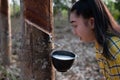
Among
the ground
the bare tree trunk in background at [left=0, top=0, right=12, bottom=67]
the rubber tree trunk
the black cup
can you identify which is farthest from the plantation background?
the black cup

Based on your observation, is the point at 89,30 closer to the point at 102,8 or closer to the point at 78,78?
the point at 102,8

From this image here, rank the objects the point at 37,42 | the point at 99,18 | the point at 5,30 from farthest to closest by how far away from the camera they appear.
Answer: the point at 5,30
the point at 37,42
the point at 99,18

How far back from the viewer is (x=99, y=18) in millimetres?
2449

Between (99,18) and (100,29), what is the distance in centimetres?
7

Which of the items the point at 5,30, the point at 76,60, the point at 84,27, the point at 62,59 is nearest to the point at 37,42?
the point at 62,59

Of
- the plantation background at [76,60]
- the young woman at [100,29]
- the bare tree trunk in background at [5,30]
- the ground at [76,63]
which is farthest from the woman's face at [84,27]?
the bare tree trunk in background at [5,30]

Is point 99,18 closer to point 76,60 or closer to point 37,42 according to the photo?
point 37,42

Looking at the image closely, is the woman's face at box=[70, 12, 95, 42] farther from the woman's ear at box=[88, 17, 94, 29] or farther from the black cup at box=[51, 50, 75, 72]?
the black cup at box=[51, 50, 75, 72]

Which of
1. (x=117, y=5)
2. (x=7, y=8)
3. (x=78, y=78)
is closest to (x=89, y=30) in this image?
(x=78, y=78)

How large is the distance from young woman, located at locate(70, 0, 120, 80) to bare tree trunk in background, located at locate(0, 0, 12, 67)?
5.34 meters

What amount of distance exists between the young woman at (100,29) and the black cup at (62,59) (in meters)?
0.49

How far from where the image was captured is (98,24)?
8.04 feet

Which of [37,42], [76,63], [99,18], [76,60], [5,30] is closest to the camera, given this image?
[99,18]

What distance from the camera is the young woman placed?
245cm
